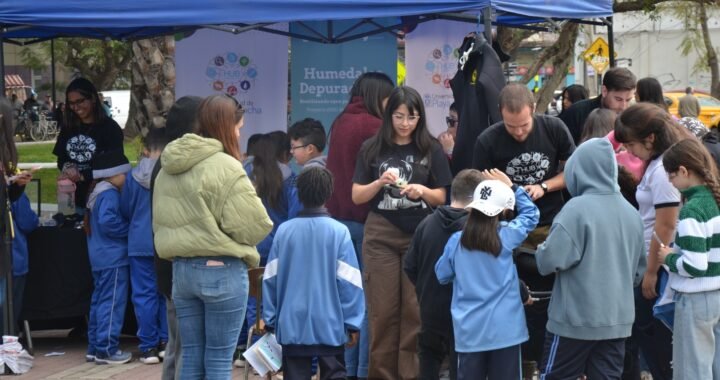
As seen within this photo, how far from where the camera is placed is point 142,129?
39.8 ft

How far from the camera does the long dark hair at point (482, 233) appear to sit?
5.51 metres

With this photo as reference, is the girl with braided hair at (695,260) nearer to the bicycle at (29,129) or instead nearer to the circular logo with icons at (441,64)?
the circular logo with icons at (441,64)

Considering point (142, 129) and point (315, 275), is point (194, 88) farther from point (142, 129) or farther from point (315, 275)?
point (315, 275)

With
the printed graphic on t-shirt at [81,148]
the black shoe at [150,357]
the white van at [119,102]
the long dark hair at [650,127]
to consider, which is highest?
the white van at [119,102]

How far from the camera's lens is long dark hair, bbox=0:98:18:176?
7.62 metres

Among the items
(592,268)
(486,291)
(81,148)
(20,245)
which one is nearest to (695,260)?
(592,268)

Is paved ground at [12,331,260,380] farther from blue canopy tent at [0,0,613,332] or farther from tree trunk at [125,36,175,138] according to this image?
tree trunk at [125,36,175,138]

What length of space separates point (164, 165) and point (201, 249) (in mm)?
523

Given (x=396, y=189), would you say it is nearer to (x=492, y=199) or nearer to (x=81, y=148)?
(x=492, y=199)

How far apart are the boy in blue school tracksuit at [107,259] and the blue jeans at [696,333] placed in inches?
168

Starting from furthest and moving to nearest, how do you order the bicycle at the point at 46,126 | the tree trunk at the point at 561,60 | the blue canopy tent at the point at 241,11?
the bicycle at the point at 46,126
the tree trunk at the point at 561,60
the blue canopy tent at the point at 241,11

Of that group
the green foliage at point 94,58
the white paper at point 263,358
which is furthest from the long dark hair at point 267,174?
the green foliage at point 94,58

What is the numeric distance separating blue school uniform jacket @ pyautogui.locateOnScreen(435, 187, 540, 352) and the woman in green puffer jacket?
107 cm

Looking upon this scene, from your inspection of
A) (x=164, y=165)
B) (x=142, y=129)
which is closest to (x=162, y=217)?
(x=164, y=165)
